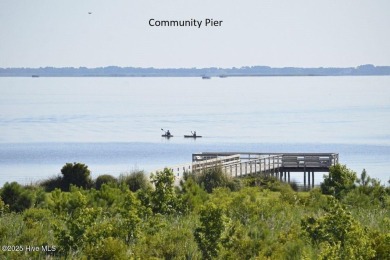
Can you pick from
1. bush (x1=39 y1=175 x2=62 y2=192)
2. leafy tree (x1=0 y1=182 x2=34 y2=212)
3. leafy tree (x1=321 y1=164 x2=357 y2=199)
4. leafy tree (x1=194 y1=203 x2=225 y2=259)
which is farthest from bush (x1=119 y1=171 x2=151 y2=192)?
leafy tree (x1=194 y1=203 x2=225 y2=259)

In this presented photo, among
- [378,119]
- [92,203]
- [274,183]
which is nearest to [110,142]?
[378,119]

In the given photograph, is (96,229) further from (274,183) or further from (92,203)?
(274,183)

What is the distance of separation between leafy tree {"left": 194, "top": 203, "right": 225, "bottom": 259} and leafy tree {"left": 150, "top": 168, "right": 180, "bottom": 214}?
4.82m

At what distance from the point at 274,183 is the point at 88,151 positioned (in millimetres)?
54970

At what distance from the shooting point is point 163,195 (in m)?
25.1

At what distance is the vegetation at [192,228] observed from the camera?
61.9ft

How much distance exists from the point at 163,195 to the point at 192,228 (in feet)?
9.47

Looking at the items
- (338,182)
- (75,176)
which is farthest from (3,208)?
(75,176)

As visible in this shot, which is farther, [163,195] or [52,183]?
[52,183]

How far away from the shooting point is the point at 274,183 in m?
40.4

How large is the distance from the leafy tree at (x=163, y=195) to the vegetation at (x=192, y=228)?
3cm

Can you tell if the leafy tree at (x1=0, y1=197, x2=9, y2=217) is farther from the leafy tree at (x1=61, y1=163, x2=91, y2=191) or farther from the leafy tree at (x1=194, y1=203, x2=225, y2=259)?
the leafy tree at (x1=61, y1=163, x2=91, y2=191)

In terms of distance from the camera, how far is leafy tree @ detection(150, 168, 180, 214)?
81.8ft

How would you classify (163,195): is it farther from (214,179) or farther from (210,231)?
(214,179)
